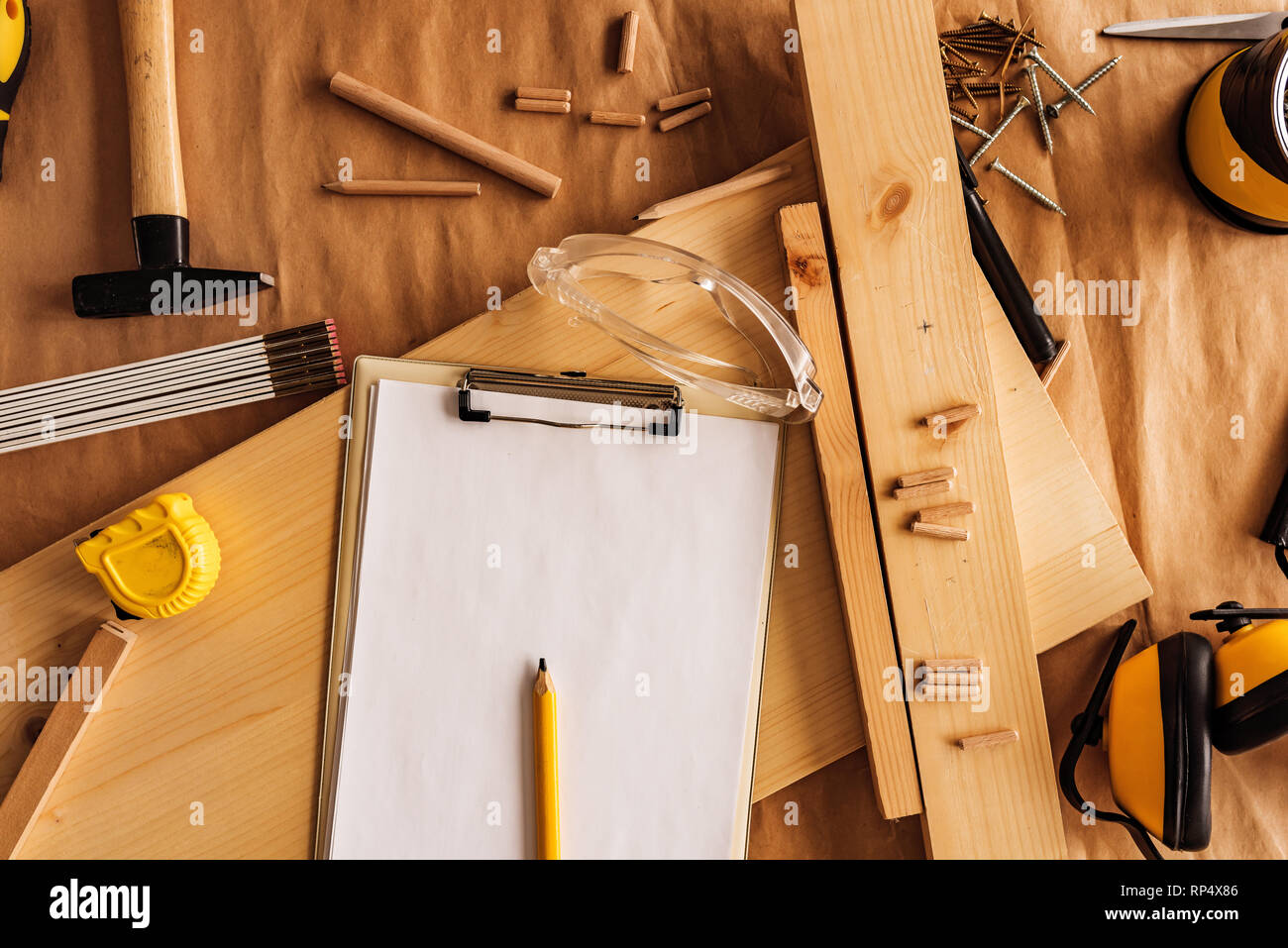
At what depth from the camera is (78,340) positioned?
76 cm

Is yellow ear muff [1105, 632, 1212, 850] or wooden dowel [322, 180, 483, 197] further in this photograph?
wooden dowel [322, 180, 483, 197]

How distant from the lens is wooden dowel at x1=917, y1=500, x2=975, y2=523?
71cm

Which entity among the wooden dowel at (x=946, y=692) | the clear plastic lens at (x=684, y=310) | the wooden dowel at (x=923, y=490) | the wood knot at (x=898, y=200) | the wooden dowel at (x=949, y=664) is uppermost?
the wood knot at (x=898, y=200)

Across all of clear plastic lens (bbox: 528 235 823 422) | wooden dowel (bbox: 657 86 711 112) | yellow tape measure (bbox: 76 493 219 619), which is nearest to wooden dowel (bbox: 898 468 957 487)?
clear plastic lens (bbox: 528 235 823 422)

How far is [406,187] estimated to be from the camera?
774mm

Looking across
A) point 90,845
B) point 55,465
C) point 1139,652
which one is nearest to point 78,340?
point 55,465

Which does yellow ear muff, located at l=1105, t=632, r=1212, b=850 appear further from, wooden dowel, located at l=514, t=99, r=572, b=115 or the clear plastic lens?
wooden dowel, located at l=514, t=99, r=572, b=115

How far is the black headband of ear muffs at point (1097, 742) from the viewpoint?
0.73 metres

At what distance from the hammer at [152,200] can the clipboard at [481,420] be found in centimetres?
19

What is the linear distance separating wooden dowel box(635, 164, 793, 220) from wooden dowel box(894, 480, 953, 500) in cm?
32

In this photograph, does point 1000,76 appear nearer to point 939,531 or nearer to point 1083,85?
point 1083,85

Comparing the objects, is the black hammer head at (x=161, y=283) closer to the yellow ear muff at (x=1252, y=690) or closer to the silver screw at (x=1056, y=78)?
the silver screw at (x=1056, y=78)

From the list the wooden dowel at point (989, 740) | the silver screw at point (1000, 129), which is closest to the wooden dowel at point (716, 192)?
the silver screw at point (1000, 129)
